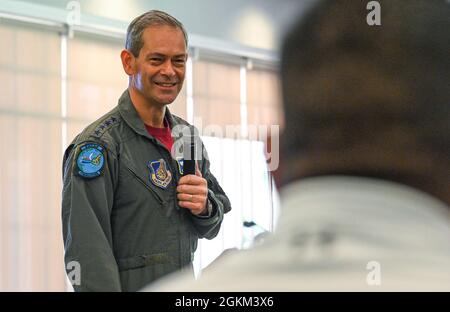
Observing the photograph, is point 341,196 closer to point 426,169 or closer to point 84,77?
point 426,169

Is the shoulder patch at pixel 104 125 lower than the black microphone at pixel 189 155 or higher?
higher

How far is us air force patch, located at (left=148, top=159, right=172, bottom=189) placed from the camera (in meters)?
1.37

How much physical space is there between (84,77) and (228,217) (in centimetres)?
142

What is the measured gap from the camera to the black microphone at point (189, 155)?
1385mm

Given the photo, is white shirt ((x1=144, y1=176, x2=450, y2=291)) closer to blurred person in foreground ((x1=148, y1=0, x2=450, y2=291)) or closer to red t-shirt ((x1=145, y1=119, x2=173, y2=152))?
blurred person in foreground ((x1=148, y1=0, x2=450, y2=291))

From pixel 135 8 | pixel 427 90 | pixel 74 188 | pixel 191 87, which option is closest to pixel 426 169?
pixel 427 90

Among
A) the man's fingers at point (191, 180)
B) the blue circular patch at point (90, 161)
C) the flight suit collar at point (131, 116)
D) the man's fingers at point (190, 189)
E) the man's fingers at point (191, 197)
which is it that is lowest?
the man's fingers at point (191, 197)

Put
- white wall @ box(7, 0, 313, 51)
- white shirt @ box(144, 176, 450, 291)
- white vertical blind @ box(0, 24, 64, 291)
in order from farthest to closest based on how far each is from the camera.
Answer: white wall @ box(7, 0, 313, 51), white vertical blind @ box(0, 24, 64, 291), white shirt @ box(144, 176, 450, 291)

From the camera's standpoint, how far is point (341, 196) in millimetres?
408

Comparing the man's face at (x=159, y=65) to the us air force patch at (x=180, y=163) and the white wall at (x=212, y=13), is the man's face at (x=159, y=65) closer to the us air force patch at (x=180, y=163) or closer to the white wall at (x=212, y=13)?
the us air force patch at (x=180, y=163)

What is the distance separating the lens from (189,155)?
1409 millimetres

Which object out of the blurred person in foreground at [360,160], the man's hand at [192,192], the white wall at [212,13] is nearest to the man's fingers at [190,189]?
the man's hand at [192,192]

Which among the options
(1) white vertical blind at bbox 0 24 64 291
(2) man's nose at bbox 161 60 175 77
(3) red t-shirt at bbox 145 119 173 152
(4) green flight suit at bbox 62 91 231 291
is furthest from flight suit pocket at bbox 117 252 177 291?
(1) white vertical blind at bbox 0 24 64 291

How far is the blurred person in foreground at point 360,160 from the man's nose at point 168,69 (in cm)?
92
